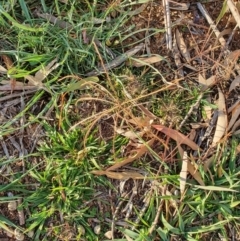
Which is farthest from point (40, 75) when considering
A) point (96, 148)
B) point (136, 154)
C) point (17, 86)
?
point (136, 154)

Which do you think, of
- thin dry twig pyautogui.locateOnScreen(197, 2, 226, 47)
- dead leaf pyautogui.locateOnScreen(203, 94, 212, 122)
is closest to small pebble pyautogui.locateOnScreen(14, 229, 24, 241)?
dead leaf pyautogui.locateOnScreen(203, 94, 212, 122)

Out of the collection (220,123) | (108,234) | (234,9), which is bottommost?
(108,234)

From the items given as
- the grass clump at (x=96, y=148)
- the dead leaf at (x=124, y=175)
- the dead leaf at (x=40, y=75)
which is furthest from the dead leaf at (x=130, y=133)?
the dead leaf at (x=40, y=75)

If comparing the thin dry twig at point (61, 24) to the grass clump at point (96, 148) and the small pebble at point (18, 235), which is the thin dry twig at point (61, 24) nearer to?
the grass clump at point (96, 148)

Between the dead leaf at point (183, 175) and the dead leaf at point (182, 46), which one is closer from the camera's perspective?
the dead leaf at point (183, 175)

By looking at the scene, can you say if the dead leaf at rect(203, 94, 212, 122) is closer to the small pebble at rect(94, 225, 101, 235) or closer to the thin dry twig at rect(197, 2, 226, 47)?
the thin dry twig at rect(197, 2, 226, 47)

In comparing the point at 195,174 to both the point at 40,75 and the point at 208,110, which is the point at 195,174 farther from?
the point at 40,75

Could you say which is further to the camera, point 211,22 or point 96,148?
point 211,22

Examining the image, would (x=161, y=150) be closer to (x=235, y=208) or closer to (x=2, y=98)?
(x=235, y=208)

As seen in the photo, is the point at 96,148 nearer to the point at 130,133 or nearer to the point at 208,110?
the point at 130,133

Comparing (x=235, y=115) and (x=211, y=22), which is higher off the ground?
(x=211, y=22)

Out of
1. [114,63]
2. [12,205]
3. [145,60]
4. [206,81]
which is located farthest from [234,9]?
[12,205]
